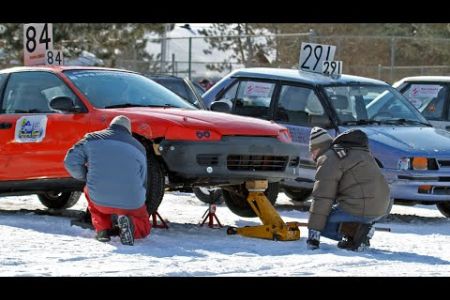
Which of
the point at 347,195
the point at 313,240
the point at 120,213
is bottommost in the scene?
the point at 313,240

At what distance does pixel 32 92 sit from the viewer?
12430mm

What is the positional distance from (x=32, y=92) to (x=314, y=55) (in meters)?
5.40

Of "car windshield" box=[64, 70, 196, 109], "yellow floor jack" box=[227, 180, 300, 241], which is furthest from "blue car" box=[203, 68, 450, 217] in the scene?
"yellow floor jack" box=[227, 180, 300, 241]

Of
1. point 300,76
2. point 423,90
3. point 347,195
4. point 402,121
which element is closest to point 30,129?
point 347,195

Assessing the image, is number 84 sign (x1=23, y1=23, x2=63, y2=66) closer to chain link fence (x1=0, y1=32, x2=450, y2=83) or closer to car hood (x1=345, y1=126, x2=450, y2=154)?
car hood (x1=345, y1=126, x2=450, y2=154)

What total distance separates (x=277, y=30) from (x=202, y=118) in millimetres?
32168

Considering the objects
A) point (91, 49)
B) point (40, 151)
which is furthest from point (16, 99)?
point (91, 49)

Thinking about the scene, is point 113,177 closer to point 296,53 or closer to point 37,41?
point 37,41

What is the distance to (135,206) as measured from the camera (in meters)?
10.4

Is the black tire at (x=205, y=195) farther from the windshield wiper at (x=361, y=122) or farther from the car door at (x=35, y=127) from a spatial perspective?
the car door at (x=35, y=127)

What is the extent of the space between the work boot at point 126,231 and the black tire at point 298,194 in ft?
17.1

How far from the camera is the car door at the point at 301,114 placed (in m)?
14.1

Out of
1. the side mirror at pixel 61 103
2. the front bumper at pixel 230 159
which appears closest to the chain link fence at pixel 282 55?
the side mirror at pixel 61 103
